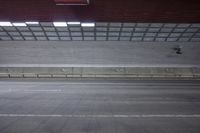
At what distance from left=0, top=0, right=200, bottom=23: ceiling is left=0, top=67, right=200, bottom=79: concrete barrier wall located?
22.2 meters

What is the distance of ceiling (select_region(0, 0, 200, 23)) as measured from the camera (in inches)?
329

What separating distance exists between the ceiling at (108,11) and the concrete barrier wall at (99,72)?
22234 millimetres

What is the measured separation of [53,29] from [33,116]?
21373 mm

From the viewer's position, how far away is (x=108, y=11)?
8.95 m

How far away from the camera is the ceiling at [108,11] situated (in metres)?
8.36

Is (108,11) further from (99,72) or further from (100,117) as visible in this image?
(99,72)

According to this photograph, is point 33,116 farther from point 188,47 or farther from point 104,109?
point 188,47

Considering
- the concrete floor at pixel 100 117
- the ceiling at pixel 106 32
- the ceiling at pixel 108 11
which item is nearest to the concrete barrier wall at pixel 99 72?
the ceiling at pixel 106 32

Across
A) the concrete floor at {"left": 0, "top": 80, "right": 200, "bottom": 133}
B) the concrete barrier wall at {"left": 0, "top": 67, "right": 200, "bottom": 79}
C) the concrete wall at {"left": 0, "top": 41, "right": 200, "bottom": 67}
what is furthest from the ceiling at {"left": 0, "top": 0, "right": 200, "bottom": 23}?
the concrete barrier wall at {"left": 0, "top": 67, "right": 200, "bottom": 79}

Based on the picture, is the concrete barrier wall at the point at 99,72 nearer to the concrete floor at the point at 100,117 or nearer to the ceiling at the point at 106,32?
the ceiling at the point at 106,32

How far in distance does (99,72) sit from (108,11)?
77.9 ft

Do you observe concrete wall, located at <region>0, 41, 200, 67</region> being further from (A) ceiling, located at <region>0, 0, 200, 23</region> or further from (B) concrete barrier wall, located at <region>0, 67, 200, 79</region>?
(A) ceiling, located at <region>0, 0, 200, 23</region>

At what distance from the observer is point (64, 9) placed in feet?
29.0

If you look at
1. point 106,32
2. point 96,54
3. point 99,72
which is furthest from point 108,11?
point 99,72
